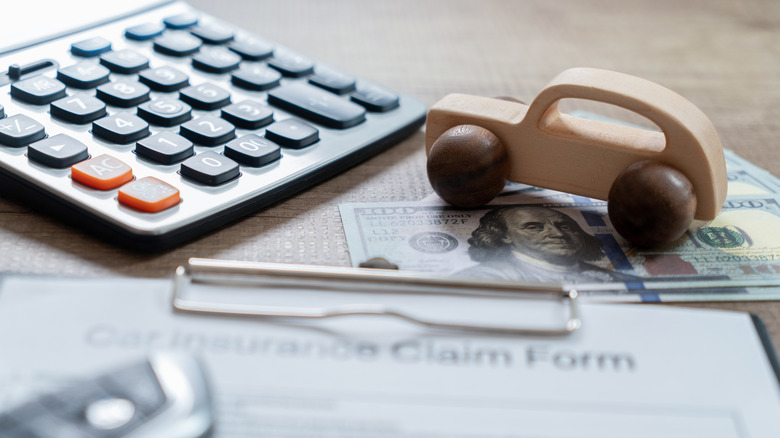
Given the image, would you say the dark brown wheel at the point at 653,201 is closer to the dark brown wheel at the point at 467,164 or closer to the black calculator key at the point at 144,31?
the dark brown wheel at the point at 467,164

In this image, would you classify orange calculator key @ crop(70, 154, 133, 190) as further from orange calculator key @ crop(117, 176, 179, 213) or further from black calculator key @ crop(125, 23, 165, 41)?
black calculator key @ crop(125, 23, 165, 41)

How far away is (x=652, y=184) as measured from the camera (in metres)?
0.32

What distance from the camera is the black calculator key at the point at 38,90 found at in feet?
1.24

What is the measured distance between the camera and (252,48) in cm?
48

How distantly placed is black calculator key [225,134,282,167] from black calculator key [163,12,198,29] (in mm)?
163

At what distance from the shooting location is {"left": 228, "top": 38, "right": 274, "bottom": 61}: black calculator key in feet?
1.53

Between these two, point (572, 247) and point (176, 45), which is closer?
point (572, 247)

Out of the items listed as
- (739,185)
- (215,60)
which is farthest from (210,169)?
(739,185)

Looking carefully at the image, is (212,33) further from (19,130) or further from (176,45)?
(19,130)

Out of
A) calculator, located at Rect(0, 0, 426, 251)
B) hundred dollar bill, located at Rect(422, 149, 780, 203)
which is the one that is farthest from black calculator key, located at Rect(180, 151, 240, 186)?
hundred dollar bill, located at Rect(422, 149, 780, 203)

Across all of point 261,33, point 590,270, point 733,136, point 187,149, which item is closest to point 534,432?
point 590,270

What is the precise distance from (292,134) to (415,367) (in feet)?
0.55

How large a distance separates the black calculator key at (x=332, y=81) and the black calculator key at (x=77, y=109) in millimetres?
132

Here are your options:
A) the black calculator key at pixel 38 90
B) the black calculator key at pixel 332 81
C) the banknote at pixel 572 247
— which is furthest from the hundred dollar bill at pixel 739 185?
the black calculator key at pixel 38 90
